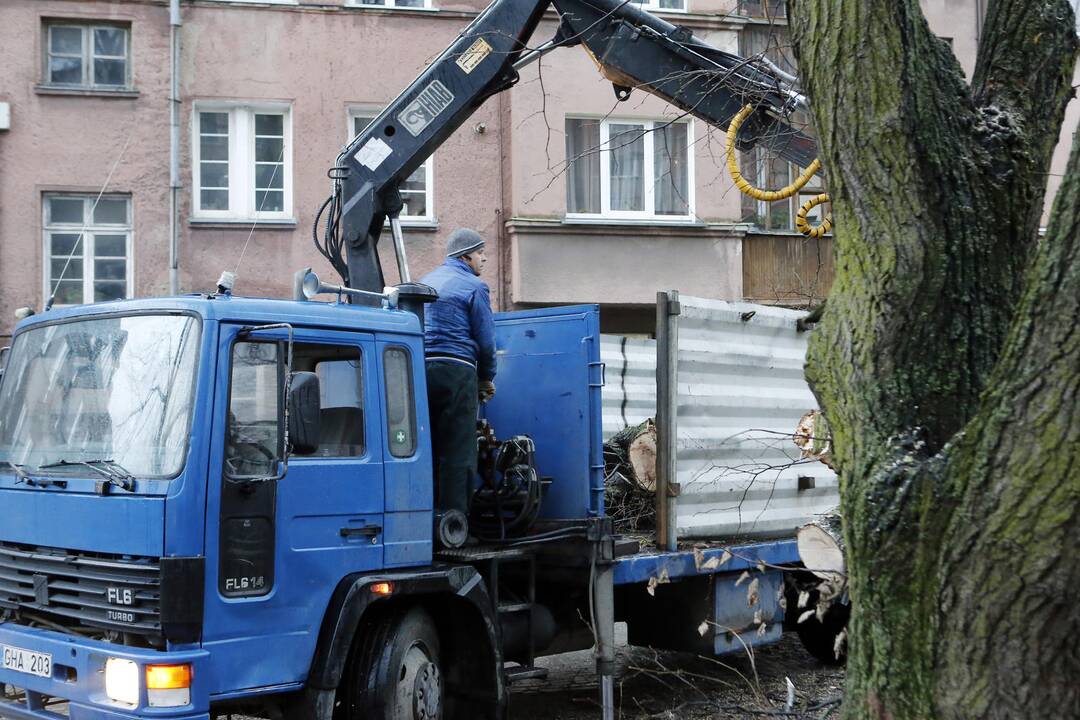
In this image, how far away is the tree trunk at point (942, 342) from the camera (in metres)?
3.17

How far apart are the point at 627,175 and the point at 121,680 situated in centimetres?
1357

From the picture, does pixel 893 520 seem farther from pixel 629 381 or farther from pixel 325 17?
pixel 325 17

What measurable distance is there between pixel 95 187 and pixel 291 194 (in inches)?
97.2

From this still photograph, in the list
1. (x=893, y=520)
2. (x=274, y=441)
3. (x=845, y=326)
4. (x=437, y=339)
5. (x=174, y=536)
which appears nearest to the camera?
(x=893, y=520)

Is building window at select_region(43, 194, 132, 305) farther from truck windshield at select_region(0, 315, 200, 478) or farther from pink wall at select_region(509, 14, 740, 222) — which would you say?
truck windshield at select_region(0, 315, 200, 478)

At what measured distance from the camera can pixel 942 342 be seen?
12.7 ft

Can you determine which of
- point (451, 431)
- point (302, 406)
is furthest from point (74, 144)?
point (302, 406)

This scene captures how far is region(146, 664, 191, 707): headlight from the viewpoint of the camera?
487 cm

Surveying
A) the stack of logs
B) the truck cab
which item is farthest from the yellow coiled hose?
the truck cab

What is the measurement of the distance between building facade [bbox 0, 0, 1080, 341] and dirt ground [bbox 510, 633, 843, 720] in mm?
7583

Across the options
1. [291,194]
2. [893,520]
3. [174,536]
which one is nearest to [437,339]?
[174,536]

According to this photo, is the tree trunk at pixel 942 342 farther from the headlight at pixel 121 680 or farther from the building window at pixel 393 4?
the building window at pixel 393 4

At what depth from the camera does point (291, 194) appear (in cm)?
1680

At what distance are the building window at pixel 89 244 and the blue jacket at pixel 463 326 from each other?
10.9 meters
